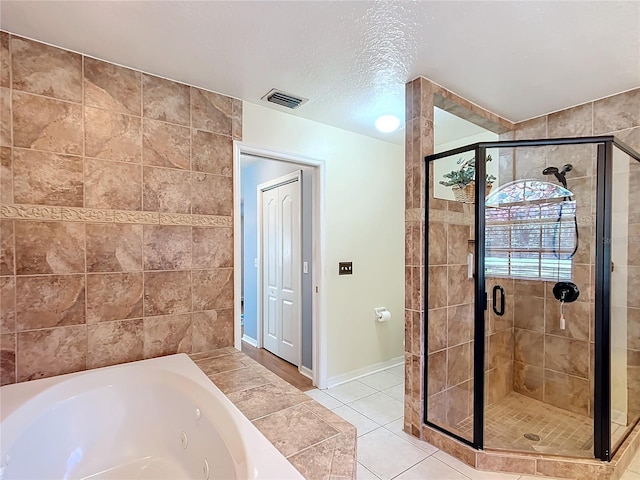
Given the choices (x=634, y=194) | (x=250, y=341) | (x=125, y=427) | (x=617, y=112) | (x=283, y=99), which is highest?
(x=283, y=99)

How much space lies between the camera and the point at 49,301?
1774mm

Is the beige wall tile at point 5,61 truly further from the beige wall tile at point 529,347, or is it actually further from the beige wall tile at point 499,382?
the beige wall tile at point 529,347

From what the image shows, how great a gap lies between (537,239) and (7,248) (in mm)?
3385

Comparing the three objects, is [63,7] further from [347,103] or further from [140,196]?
[347,103]

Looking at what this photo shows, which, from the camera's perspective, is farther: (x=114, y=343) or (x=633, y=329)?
(x=633, y=329)

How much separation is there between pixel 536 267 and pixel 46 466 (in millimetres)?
3249

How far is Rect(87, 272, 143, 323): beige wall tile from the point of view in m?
1.90

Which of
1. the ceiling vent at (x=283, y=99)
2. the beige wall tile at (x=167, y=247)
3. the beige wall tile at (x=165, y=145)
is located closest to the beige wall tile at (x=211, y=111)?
the beige wall tile at (x=165, y=145)

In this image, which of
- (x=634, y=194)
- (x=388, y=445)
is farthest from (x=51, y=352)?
A: (x=634, y=194)

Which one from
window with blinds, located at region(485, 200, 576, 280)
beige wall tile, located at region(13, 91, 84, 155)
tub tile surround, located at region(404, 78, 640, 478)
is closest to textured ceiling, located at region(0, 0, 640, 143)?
tub tile surround, located at region(404, 78, 640, 478)

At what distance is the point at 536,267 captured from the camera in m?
2.57

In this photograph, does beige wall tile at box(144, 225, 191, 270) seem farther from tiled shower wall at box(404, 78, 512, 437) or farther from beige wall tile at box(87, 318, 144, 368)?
tiled shower wall at box(404, 78, 512, 437)

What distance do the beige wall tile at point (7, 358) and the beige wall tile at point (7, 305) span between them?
0.13 ft

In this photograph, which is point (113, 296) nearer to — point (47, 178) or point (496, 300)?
point (47, 178)
